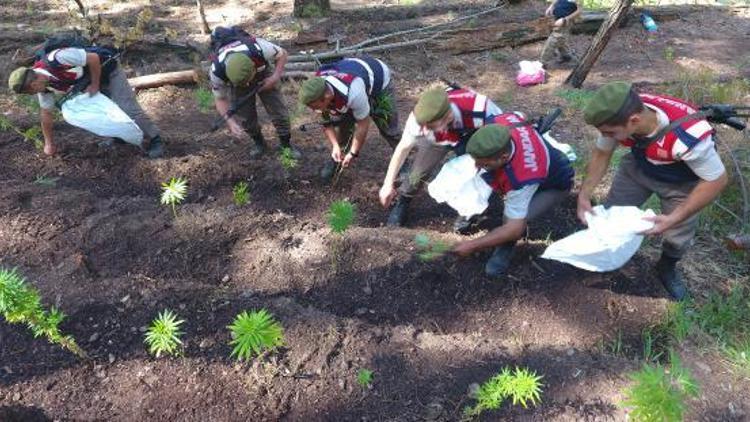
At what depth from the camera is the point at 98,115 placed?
4.60m

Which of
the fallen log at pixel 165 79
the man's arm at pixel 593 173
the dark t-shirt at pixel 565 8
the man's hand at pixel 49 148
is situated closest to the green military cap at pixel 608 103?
the man's arm at pixel 593 173

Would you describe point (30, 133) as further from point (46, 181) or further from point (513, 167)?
point (513, 167)

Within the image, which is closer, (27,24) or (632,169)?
(632,169)

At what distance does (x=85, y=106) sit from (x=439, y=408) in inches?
162

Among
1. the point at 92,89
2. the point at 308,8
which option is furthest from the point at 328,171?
the point at 308,8

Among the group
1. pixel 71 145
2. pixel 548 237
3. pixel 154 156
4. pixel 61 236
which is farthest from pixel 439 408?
pixel 71 145

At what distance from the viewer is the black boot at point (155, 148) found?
5.14 meters

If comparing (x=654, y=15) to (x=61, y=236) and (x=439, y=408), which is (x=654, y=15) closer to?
(x=439, y=408)

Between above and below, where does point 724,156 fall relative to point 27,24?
above

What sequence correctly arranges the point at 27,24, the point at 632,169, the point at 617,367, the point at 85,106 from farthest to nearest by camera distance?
the point at 27,24 < the point at 85,106 < the point at 632,169 < the point at 617,367

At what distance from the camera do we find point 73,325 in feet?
10.2

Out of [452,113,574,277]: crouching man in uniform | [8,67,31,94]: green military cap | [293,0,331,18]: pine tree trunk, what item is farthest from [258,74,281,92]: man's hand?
[293,0,331,18]: pine tree trunk

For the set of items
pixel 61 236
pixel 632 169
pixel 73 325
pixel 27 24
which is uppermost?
pixel 632 169

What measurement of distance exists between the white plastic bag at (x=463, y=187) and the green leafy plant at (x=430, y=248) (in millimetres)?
307
